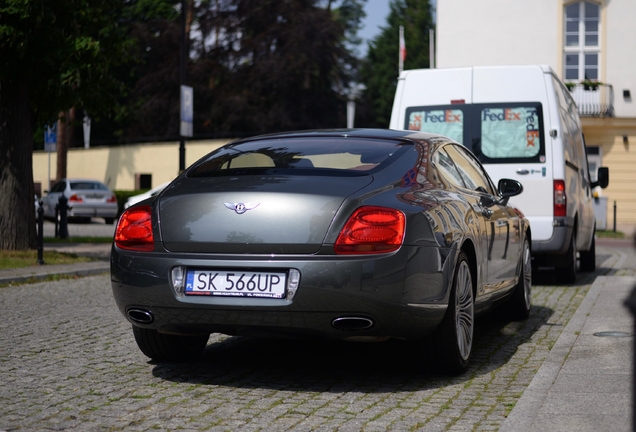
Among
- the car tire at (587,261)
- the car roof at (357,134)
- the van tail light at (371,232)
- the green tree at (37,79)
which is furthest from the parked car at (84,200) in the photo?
the van tail light at (371,232)

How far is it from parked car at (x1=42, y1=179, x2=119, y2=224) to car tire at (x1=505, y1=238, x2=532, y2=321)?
24.3 meters

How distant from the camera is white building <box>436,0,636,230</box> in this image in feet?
113

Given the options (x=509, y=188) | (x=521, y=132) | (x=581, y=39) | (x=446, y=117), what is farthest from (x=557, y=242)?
(x=581, y=39)

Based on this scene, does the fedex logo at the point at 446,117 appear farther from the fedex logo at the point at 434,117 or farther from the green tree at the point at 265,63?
the green tree at the point at 265,63

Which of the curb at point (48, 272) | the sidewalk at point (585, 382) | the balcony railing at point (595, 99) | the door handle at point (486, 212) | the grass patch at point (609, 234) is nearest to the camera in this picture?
the sidewalk at point (585, 382)

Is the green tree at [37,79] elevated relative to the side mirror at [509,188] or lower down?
elevated

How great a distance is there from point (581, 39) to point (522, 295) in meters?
28.6

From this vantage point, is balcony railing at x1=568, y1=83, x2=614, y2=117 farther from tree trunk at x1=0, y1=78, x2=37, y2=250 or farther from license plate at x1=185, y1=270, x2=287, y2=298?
license plate at x1=185, y1=270, x2=287, y2=298

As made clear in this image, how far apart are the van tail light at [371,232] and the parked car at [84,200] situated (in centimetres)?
2684

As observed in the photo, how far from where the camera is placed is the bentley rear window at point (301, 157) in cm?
562

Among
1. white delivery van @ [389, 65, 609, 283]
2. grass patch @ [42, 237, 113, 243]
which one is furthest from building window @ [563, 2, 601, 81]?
white delivery van @ [389, 65, 609, 283]

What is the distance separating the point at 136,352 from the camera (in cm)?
664

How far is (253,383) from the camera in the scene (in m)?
5.56

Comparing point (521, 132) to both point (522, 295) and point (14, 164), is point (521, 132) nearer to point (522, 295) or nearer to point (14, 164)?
point (522, 295)
